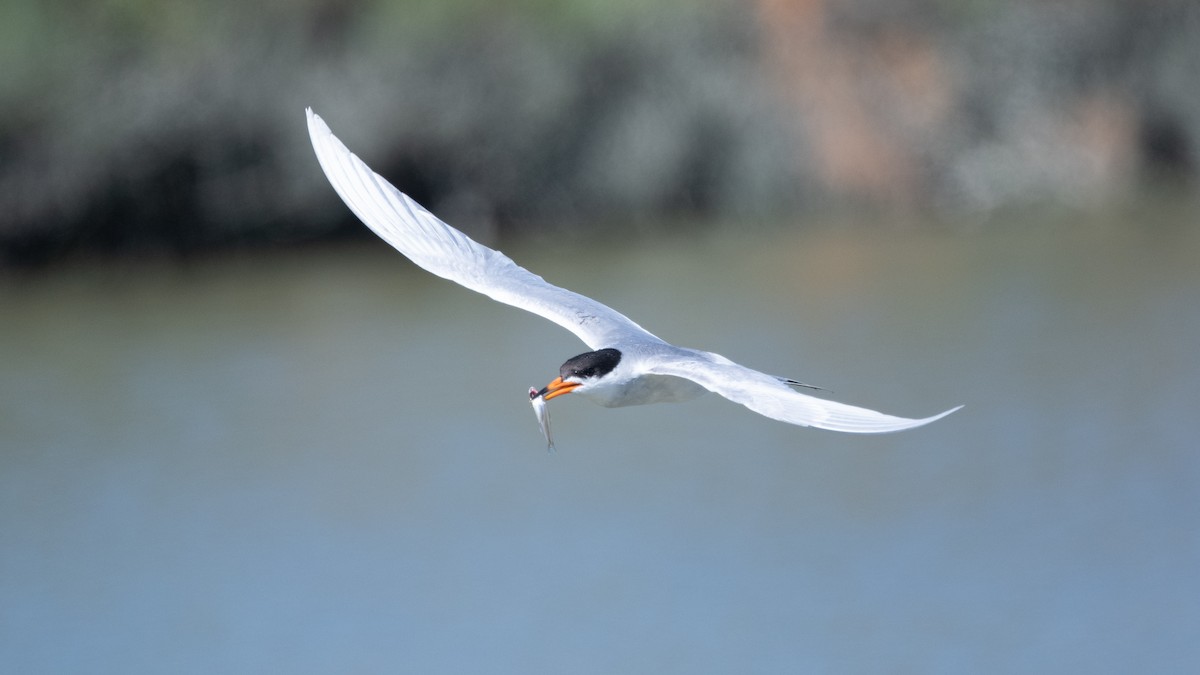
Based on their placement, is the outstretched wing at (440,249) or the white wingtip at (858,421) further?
the outstretched wing at (440,249)

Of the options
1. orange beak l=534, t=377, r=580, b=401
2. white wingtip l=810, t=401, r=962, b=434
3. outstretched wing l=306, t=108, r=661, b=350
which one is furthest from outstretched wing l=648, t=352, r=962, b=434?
outstretched wing l=306, t=108, r=661, b=350

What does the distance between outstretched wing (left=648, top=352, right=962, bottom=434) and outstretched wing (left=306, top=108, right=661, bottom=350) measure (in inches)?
34.2

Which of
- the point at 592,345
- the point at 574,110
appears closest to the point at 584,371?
the point at 592,345

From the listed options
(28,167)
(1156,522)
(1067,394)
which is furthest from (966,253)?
(28,167)

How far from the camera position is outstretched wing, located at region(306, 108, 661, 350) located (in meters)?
6.49

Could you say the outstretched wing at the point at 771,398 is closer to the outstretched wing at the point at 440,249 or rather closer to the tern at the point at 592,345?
the tern at the point at 592,345

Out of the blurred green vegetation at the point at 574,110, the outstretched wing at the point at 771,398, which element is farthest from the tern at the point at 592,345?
the blurred green vegetation at the point at 574,110

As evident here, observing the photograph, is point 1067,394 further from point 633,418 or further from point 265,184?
point 265,184

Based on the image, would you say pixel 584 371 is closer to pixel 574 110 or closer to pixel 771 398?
pixel 771 398

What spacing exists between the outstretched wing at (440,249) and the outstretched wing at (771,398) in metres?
0.87

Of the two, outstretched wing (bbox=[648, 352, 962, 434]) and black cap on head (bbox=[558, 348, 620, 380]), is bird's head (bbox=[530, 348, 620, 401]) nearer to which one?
black cap on head (bbox=[558, 348, 620, 380])

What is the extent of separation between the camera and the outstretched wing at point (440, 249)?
255 inches

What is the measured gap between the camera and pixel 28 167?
15.4 meters

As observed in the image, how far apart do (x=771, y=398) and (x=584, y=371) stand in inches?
28.3
